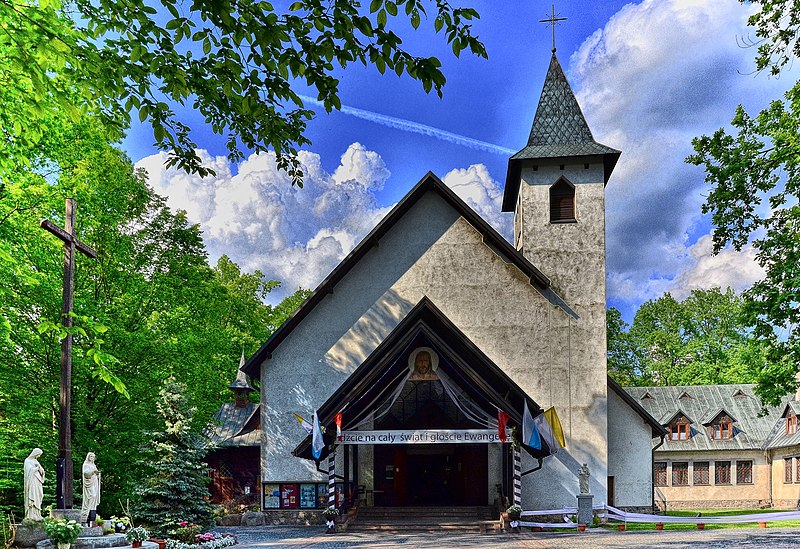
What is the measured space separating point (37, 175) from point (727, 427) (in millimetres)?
38074

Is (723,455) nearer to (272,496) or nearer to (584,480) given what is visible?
(584,480)

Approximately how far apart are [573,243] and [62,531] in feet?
56.2

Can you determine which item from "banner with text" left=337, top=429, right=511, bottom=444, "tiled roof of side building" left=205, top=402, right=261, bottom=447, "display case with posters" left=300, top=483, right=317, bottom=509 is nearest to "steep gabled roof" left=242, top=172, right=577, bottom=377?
"display case with posters" left=300, top=483, right=317, bottom=509

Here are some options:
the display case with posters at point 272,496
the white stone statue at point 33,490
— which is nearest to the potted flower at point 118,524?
the white stone statue at point 33,490

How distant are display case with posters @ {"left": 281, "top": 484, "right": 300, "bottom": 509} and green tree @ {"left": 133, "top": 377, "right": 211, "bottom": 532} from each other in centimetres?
464

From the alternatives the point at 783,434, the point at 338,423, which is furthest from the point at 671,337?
the point at 338,423

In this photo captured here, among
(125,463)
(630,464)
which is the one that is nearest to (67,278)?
(125,463)

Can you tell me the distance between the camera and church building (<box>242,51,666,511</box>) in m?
21.0

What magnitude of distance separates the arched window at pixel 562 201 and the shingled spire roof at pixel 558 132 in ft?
3.36

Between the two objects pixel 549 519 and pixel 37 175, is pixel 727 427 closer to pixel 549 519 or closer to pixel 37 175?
pixel 549 519

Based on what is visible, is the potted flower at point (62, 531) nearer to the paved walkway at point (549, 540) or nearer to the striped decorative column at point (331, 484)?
the paved walkway at point (549, 540)

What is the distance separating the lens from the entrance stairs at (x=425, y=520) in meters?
17.8

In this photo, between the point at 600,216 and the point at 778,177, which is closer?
the point at 778,177

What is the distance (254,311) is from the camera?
3966 cm
